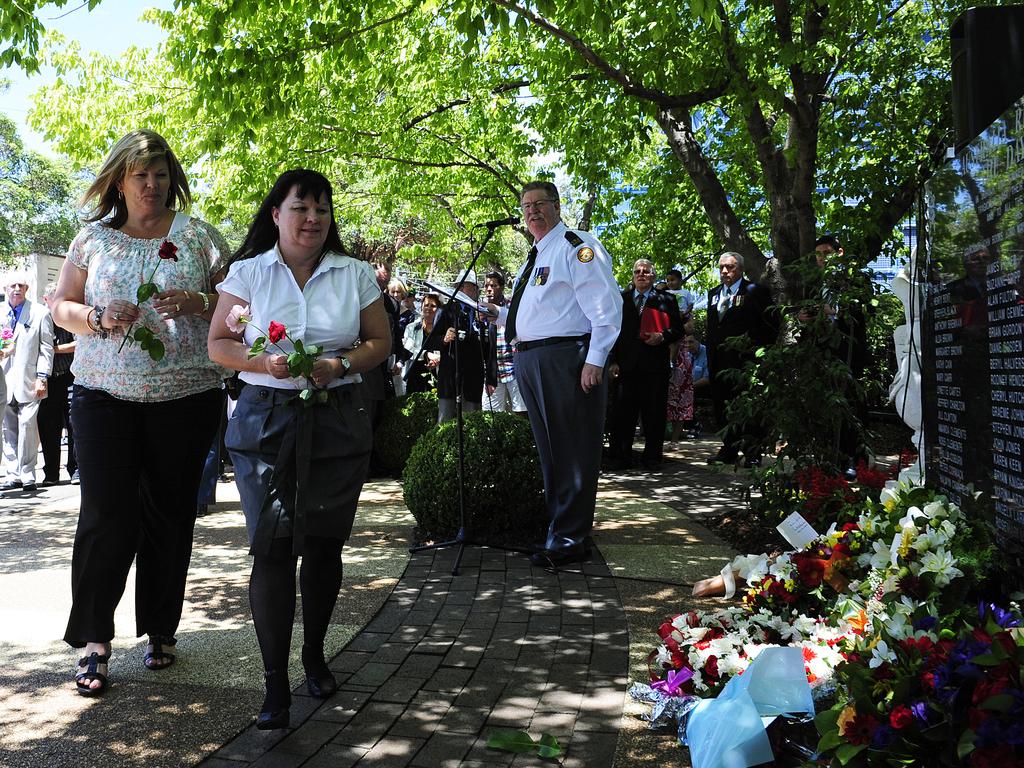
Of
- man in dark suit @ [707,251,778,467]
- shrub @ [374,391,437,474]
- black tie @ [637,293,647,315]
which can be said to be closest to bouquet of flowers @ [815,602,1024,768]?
man in dark suit @ [707,251,778,467]

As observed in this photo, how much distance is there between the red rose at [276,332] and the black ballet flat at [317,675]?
126 centimetres

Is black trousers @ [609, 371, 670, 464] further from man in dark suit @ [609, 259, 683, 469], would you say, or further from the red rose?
the red rose

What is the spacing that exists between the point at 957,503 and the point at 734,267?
669 cm

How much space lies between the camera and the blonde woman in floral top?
384 cm

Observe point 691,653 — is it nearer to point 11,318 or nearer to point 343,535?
point 343,535

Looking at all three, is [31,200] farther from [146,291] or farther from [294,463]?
[294,463]

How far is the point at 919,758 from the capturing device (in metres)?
2.33

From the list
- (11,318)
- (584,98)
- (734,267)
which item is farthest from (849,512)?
(11,318)

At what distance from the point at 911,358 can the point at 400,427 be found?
20.2 ft

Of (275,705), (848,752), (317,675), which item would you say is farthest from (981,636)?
(317,675)

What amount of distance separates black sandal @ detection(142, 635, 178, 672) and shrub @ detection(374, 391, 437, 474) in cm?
575

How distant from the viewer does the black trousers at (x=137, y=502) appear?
12.6ft

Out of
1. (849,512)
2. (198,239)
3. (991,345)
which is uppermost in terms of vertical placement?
(198,239)

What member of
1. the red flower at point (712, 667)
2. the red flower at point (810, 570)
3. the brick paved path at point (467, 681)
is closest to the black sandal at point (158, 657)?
the brick paved path at point (467, 681)
